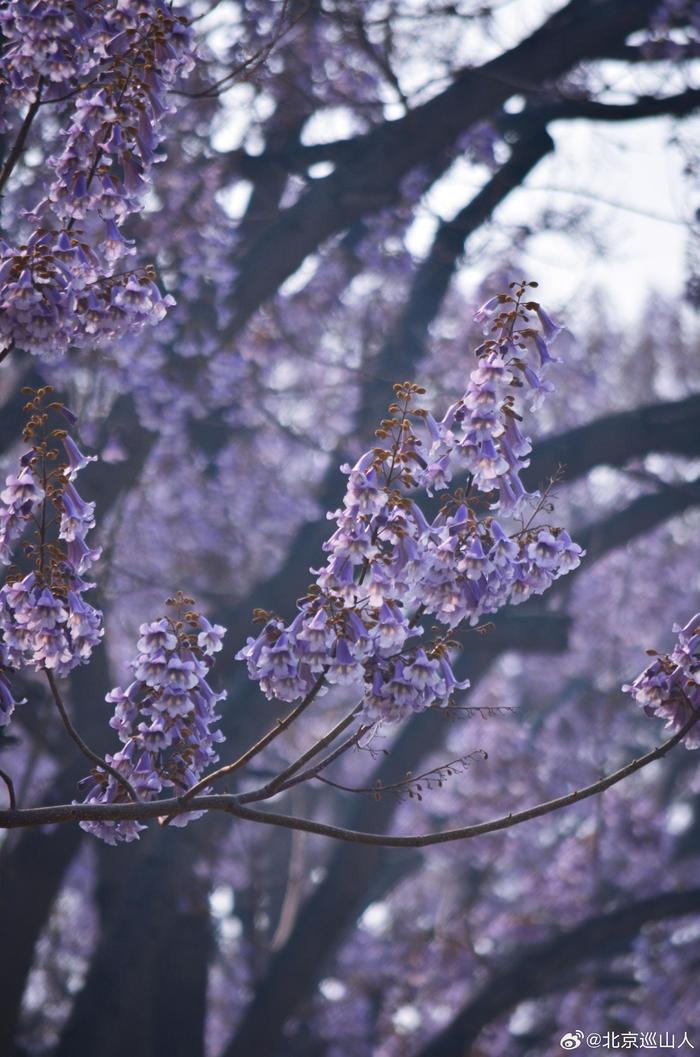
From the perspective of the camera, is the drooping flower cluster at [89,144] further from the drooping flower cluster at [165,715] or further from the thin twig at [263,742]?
the thin twig at [263,742]

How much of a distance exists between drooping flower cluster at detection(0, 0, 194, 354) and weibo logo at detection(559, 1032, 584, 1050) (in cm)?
846

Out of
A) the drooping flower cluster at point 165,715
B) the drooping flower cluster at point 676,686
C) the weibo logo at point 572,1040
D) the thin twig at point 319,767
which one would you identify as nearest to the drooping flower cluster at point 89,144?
the drooping flower cluster at point 165,715

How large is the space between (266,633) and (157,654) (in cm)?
47

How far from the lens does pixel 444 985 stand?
13414 mm

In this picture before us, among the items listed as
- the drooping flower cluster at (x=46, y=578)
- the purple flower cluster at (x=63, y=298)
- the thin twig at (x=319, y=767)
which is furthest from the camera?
the purple flower cluster at (x=63, y=298)

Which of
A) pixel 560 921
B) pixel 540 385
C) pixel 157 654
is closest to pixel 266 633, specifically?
pixel 157 654

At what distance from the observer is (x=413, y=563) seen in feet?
13.6

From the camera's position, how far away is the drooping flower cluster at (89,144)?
178 inches

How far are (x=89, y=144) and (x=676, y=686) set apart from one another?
299 cm

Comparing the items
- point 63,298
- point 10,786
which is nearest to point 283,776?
point 10,786

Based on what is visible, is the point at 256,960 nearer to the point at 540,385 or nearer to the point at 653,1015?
the point at 653,1015

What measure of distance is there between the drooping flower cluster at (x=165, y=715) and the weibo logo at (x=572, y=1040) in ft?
25.0

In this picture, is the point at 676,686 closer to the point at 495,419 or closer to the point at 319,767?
the point at 495,419

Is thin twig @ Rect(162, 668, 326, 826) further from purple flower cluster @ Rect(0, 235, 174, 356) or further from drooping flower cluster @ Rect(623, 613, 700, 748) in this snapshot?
purple flower cluster @ Rect(0, 235, 174, 356)
